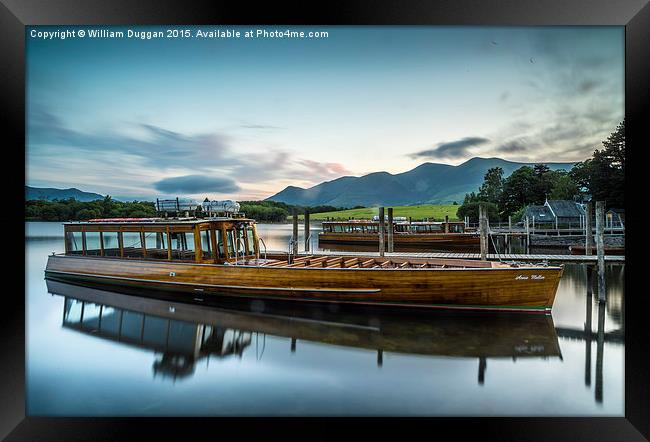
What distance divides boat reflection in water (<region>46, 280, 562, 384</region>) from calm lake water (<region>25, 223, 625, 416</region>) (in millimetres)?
32

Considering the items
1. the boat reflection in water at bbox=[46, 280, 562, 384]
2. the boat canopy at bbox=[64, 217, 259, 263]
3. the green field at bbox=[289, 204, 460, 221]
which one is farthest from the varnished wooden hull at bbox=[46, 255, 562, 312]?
the green field at bbox=[289, 204, 460, 221]

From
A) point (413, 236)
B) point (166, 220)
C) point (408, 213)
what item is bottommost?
point (413, 236)

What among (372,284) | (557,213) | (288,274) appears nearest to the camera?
(372,284)

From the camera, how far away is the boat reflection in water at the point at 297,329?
552 centimetres

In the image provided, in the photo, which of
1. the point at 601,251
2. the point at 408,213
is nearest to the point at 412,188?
the point at 408,213

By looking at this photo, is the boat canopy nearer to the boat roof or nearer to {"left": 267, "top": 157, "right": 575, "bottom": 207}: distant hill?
the boat roof

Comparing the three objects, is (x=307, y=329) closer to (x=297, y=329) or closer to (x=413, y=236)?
(x=297, y=329)

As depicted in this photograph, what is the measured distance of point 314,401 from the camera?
4.32m

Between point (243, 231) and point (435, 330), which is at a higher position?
point (243, 231)
